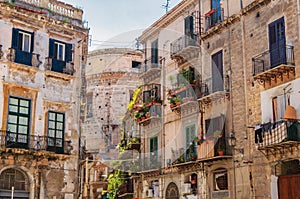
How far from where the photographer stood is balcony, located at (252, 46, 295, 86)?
19.0m

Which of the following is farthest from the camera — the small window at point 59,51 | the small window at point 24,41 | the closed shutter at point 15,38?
the small window at point 59,51

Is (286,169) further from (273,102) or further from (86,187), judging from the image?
(86,187)

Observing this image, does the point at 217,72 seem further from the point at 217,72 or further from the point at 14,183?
the point at 14,183

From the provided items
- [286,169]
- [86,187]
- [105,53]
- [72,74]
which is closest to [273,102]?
[286,169]

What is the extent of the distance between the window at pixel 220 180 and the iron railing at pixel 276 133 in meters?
2.82

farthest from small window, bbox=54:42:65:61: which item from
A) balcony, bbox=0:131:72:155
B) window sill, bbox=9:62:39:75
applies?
balcony, bbox=0:131:72:155

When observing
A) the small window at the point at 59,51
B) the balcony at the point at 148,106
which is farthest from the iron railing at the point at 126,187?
the small window at the point at 59,51

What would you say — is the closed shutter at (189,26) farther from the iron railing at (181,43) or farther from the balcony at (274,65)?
the balcony at (274,65)

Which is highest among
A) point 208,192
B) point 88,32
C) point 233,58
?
point 88,32

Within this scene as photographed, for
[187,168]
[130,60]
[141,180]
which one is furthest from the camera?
[130,60]

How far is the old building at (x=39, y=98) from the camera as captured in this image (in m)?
23.5

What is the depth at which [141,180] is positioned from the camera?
96.2 ft

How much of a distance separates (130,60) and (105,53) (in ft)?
6.78

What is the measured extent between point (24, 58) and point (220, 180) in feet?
37.6
